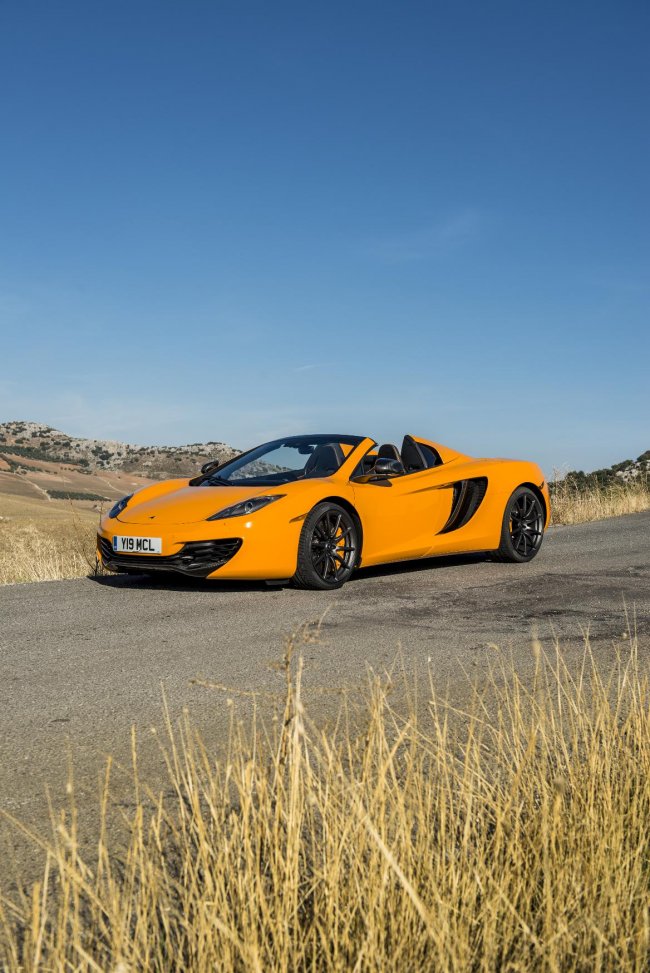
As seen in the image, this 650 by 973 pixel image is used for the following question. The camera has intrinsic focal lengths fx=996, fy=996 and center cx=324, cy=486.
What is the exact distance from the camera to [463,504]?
372 inches

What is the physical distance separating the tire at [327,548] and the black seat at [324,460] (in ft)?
1.77

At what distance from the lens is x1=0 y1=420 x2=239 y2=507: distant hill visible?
8281 centimetres

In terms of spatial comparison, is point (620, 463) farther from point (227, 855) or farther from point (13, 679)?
point (227, 855)

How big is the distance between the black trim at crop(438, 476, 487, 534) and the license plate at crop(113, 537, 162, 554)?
9.43 feet

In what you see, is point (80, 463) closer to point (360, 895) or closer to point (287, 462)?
point (287, 462)

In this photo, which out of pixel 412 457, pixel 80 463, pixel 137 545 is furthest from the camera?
pixel 80 463

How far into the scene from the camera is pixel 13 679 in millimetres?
5133

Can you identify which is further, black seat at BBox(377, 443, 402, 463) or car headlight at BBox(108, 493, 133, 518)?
black seat at BBox(377, 443, 402, 463)

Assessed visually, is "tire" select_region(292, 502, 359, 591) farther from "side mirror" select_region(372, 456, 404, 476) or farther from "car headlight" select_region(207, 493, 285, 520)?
"side mirror" select_region(372, 456, 404, 476)

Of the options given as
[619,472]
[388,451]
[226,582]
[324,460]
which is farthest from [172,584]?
[619,472]

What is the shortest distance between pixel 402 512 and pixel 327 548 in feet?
3.24

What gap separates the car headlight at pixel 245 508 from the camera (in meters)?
7.77

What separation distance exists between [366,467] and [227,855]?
22.6 ft

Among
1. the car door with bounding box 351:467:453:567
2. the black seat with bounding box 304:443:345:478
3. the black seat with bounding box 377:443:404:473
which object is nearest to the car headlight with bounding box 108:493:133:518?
the black seat with bounding box 304:443:345:478
